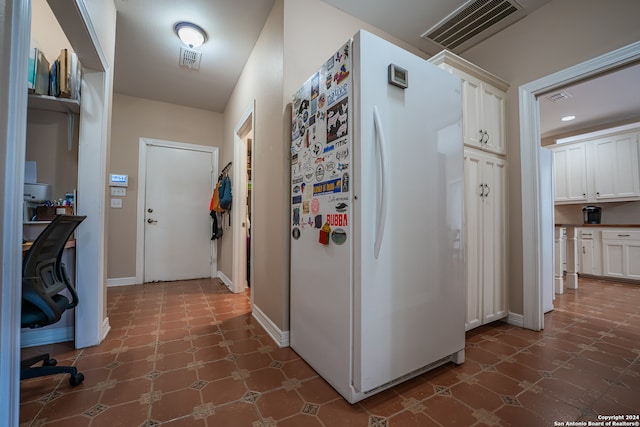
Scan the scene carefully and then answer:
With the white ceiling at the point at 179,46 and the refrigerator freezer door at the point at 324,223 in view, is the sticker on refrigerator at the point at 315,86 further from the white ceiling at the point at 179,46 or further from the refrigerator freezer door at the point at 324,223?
the white ceiling at the point at 179,46

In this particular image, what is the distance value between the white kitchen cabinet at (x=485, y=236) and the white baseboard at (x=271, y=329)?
140cm

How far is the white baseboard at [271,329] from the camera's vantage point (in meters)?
1.92

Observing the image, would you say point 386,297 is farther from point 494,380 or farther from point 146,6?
point 146,6

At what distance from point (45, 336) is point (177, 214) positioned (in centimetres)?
226

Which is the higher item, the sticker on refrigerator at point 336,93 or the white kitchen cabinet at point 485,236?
the sticker on refrigerator at point 336,93

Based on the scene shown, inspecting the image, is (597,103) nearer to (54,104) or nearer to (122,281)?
(54,104)

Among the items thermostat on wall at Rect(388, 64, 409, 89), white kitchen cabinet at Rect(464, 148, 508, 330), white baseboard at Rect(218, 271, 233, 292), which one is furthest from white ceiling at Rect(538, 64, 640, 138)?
white baseboard at Rect(218, 271, 233, 292)

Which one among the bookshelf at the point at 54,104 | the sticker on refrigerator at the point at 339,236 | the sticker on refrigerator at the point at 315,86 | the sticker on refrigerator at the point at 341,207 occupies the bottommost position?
the sticker on refrigerator at the point at 339,236

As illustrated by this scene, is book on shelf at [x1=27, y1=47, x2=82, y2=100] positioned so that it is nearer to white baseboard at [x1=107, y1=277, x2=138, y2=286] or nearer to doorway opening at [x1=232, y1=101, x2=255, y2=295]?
doorway opening at [x1=232, y1=101, x2=255, y2=295]

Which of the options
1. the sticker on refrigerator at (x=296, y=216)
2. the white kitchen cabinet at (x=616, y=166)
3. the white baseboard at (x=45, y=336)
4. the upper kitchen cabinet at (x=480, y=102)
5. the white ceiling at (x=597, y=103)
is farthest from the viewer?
the white kitchen cabinet at (x=616, y=166)

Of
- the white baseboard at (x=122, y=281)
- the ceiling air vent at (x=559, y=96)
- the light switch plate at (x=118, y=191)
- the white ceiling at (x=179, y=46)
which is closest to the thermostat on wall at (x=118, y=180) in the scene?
the light switch plate at (x=118, y=191)

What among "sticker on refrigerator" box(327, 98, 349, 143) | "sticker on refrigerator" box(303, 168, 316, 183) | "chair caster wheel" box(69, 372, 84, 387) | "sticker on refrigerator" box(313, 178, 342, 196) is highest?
"sticker on refrigerator" box(327, 98, 349, 143)

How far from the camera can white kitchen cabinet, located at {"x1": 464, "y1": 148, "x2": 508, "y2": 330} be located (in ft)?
6.78

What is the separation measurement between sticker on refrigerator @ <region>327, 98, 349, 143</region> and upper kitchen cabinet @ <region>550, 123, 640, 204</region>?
5400 mm
